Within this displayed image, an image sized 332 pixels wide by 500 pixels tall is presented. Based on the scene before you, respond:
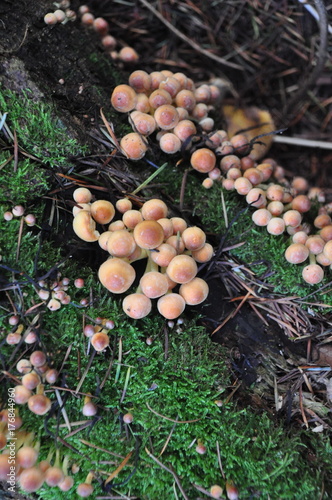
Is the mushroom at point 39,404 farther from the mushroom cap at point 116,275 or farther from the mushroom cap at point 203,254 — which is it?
the mushroom cap at point 203,254

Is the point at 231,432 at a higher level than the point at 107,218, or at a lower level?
lower

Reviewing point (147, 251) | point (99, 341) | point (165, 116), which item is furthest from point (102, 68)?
point (99, 341)

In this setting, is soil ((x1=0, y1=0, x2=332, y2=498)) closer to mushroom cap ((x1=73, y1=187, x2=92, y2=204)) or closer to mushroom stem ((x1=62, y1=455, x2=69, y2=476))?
mushroom cap ((x1=73, y1=187, x2=92, y2=204))

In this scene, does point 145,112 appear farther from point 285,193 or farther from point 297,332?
point 297,332

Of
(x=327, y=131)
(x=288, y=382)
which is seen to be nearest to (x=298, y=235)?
(x=288, y=382)

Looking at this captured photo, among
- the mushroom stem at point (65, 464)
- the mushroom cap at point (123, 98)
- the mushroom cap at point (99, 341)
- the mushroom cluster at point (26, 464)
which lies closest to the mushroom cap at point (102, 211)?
the mushroom cap at point (99, 341)

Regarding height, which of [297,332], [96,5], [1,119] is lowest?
[297,332]
